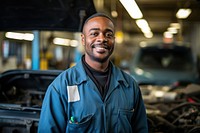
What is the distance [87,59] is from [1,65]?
991cm

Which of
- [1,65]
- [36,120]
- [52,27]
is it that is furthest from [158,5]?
[36,120]

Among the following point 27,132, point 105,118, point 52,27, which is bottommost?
point 27,132

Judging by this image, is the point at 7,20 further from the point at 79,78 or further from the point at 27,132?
the point at 79,78

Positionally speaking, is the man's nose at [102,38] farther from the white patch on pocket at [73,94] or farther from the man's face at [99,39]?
the white patch on pocket at [73,94]

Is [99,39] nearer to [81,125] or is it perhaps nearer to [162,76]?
[81,125]

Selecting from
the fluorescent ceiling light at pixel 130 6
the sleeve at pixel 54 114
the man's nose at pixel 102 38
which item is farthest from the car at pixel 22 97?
the fluorescent ceiling light at pixel 130 6

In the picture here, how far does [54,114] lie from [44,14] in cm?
183

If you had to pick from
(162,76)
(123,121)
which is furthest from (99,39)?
(162,76)

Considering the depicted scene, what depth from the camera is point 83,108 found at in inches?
78.2

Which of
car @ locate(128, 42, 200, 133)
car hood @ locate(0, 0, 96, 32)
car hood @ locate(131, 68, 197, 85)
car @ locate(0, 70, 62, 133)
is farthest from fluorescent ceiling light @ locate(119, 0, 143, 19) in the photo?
car @ locate(0, 70, 62, 133)

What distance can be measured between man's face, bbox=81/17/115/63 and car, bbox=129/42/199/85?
365cm

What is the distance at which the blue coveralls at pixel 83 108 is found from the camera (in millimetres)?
1984

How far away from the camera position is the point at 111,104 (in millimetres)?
2031

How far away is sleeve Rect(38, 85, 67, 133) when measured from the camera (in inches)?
79.0
